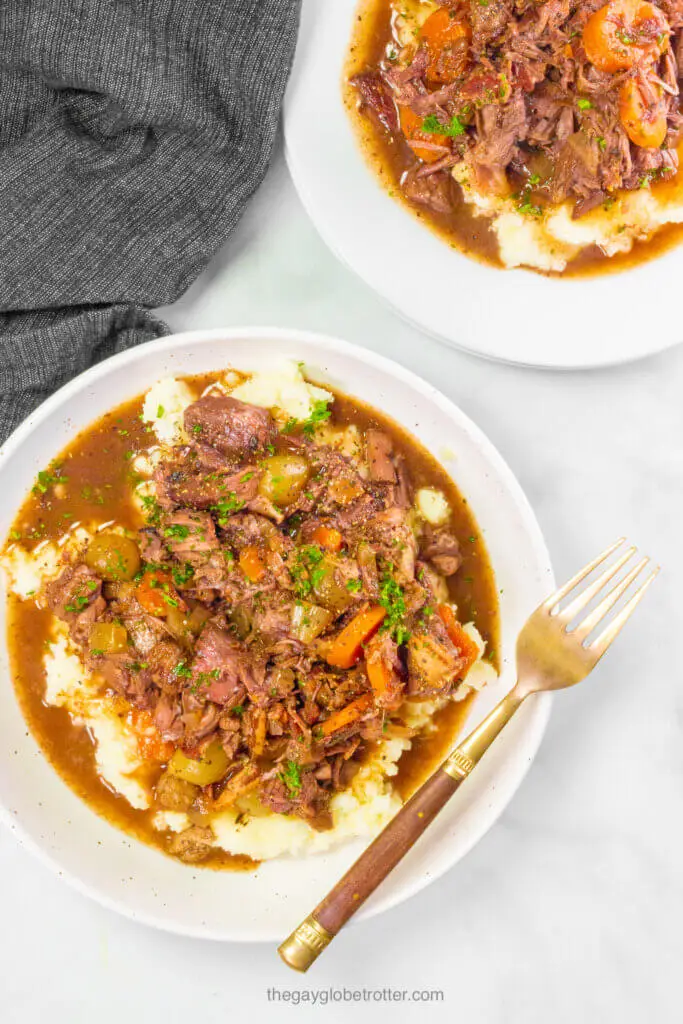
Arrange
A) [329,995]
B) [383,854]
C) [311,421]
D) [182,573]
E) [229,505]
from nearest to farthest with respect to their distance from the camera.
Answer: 1. [383,854]
2. [229,505]
3. [182,573]
4. [311,421]
5. [329,995]

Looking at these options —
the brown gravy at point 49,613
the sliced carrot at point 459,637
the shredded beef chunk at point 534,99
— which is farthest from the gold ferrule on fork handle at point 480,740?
the shredded beef chunk at point 534,99

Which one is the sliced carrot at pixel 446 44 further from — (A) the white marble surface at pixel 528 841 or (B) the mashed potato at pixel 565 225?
(A) the white marble surface at pixel 528 841

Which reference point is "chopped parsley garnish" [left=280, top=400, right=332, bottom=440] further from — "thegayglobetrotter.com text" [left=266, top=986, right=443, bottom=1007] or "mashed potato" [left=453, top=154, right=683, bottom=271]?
"thegayglobetrotter.com text" [left=266, top=986, right=443, bottom=1007]

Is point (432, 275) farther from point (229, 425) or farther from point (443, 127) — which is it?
point (229, 425)

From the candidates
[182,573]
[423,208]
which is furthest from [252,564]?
[423,208]

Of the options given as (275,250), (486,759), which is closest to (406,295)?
(275,250)

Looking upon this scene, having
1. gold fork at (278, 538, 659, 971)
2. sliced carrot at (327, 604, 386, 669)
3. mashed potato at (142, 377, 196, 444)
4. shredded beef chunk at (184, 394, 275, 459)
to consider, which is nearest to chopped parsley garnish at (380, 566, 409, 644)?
sliced carrot at (327, 604, 386, 669)
